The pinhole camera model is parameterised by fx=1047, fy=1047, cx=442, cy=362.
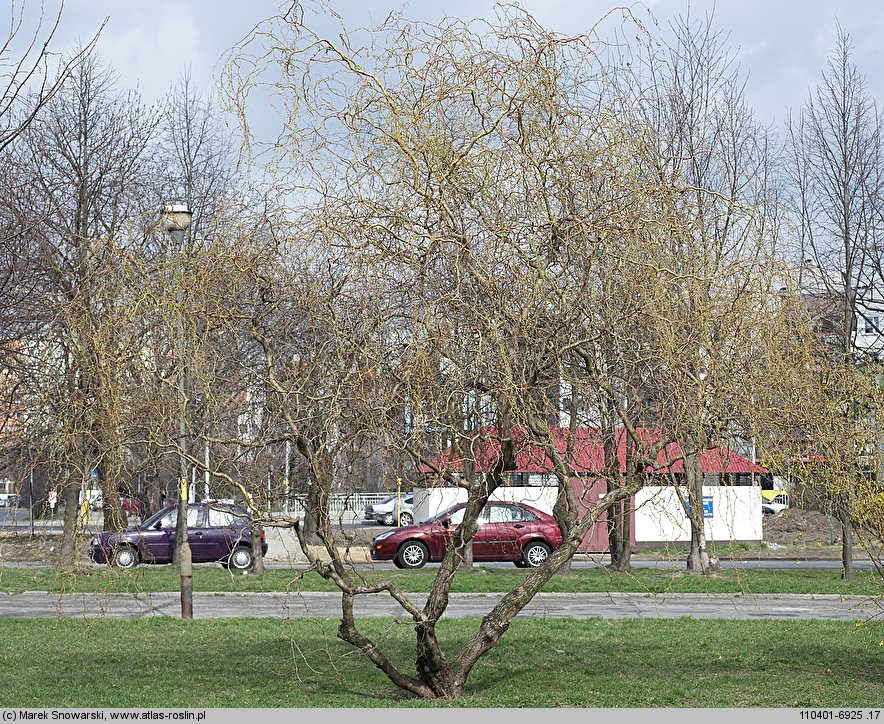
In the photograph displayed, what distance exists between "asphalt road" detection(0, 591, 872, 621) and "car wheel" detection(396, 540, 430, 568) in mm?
3897

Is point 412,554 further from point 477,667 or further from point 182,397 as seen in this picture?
point 182,397

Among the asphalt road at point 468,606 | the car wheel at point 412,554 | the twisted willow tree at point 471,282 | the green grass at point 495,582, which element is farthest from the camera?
the car wheel at point 412,554

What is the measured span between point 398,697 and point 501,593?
29.3 ft

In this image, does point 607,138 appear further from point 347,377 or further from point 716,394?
point 347,377

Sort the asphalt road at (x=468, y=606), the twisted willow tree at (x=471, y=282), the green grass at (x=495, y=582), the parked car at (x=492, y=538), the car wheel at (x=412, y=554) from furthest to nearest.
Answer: the car wheel at (x=412, y=554) → the parked car at (x=492, y=538) → the green grass at (x=495, y=582) → the asphalt road at (x=468, y=606) → the twisted willow tree at (x=471, y=282)

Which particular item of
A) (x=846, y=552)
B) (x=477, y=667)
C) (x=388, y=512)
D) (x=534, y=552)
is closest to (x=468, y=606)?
(x=534, y=552)

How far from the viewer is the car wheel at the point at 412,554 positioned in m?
22.2

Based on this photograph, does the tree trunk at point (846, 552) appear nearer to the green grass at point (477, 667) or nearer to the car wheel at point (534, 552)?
the green grass at point (477, 667)

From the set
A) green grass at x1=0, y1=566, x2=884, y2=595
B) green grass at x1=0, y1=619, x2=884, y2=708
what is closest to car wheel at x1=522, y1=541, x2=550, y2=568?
green grass at x1=0, y1=566, x2=884, y2=595

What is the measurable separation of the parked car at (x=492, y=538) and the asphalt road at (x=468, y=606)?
3.91 meters

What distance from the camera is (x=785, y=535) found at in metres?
33.6

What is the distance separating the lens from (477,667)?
963cm

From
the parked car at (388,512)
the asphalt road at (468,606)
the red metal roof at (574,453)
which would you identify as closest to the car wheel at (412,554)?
the asphalt road at (468,606)

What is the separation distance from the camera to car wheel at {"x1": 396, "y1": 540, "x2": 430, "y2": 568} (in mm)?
22172
